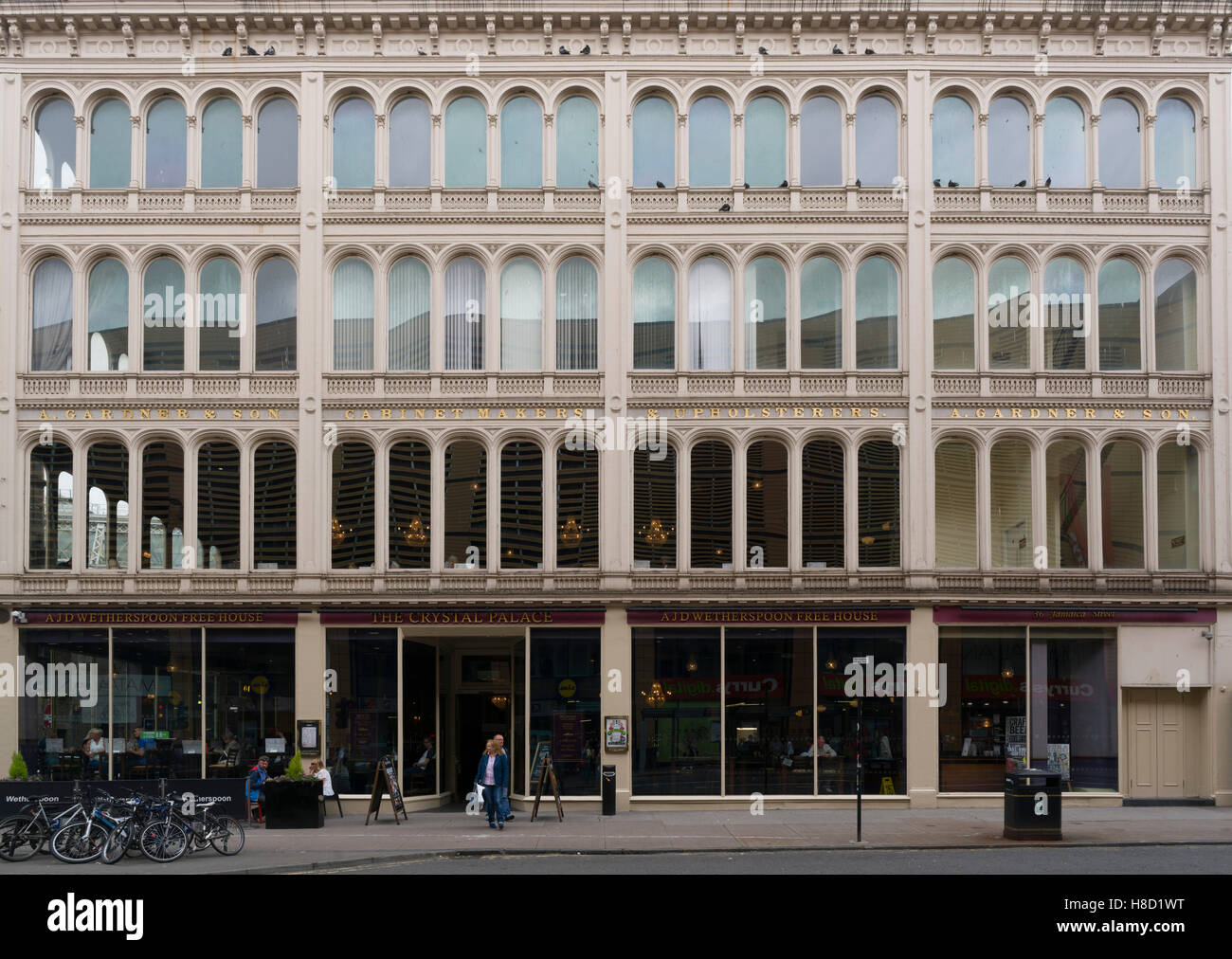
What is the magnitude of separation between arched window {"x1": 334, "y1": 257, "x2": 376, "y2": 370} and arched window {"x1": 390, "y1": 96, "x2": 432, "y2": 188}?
2.18m

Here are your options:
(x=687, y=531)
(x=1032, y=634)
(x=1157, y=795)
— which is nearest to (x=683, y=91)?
(x=687, y=531)

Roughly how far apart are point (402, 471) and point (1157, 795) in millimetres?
17627

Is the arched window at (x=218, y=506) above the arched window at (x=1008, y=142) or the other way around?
the other way around

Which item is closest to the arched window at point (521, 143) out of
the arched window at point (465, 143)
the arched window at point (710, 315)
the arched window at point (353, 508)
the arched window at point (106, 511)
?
the arched window at point (465, 143)

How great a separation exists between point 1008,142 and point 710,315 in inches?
303

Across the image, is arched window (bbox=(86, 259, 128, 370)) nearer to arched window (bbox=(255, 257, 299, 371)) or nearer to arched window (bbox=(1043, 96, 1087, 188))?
arched window (bbox=(255, 257, 299, 371))

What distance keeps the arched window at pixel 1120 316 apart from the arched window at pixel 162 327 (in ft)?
66.6

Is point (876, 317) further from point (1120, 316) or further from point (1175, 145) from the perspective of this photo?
point (1175, 145)

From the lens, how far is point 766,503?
2811cm

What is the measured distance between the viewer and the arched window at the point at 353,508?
28.1 meters

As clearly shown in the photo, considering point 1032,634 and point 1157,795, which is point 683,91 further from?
point 1157,795

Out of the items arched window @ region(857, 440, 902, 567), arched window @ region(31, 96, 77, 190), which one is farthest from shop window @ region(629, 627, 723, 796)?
arched window @ region(31, 96, 77, 190)

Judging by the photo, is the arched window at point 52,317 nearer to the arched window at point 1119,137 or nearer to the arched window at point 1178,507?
the arched window at point 1119,137

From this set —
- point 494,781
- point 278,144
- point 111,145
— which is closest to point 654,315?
point 278,144
